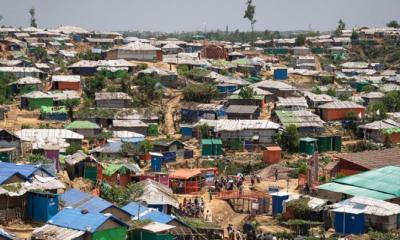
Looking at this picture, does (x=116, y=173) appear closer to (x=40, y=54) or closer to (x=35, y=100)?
(x=35, y=100)

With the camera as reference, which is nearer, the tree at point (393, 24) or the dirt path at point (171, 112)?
the dirt path at point (171, 112)

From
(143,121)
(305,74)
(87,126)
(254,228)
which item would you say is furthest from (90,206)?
(305,74)

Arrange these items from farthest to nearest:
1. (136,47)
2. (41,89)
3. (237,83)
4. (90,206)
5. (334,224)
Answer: (136,47) < (237,83) < (41,89) < (334,224) < (90,206)

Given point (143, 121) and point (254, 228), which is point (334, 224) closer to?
point (254, 228)

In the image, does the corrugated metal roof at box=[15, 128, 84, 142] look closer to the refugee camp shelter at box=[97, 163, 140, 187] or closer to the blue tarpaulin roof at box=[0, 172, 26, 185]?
the refugee camp shelter at box=[97, 163, 140, 187]

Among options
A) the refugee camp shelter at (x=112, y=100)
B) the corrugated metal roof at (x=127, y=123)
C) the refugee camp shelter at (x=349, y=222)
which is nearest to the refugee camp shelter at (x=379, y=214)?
the refugee camp shelter at (x=349, y=222)

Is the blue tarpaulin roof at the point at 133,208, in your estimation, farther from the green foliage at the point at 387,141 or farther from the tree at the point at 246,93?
the tree at the point at 246,93

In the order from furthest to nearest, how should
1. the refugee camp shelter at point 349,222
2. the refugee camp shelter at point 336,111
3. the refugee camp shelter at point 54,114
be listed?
1. the refugee camp shelter at point 336,111
2. the refugee camp shelter at point 54,114
3. the refugee camp shelter at point 349,222
